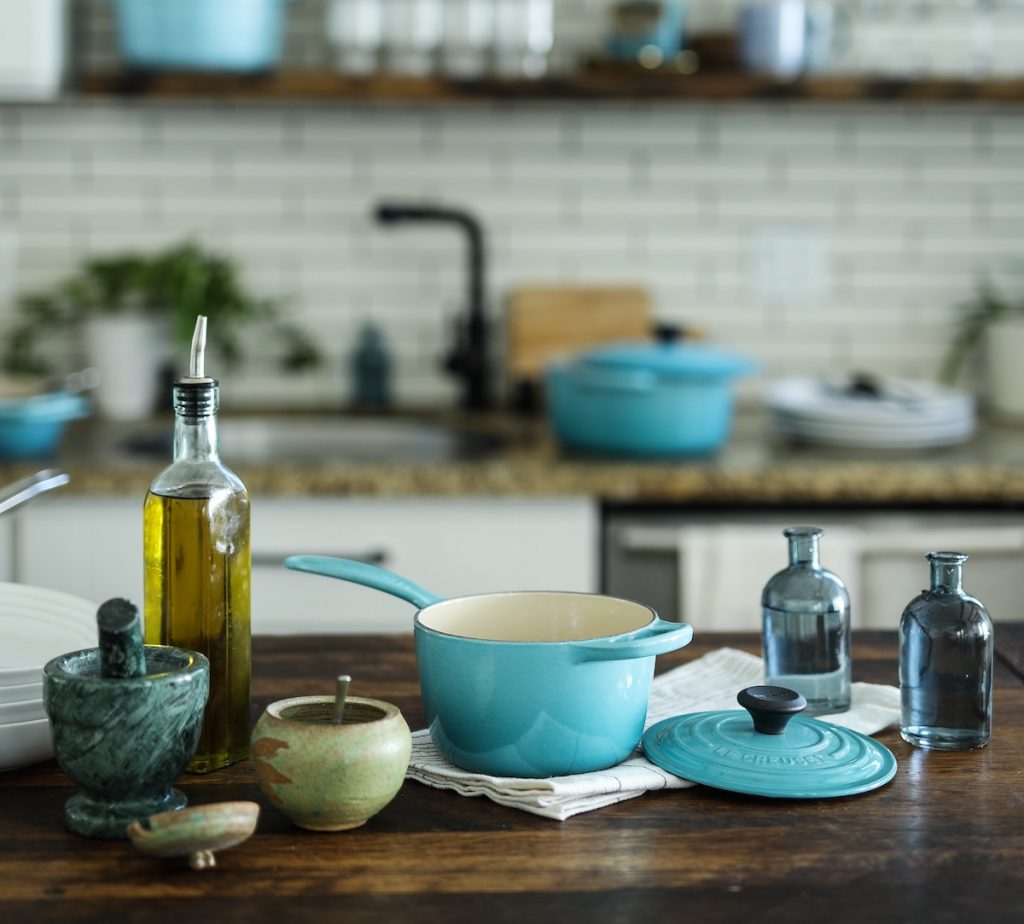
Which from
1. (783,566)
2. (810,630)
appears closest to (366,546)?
(783,566)

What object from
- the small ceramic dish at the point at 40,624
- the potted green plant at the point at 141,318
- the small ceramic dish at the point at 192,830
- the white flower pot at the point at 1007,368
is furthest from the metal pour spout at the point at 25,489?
the white flower pot at the point at 1007,368

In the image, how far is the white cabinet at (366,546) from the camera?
9.42ft

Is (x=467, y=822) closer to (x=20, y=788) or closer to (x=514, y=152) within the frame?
(x=20, y=788)

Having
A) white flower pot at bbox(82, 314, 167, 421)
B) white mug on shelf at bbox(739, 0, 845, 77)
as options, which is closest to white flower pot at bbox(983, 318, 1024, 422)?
white mug on shelf at bbox(739, 0, 845, 77)

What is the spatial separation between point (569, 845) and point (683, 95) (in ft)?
8.23

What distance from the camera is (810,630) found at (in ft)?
4.66

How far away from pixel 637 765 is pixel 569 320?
2434mm

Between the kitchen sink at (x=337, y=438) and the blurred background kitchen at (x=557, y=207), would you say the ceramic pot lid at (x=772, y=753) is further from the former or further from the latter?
the blurred background kitchen at (x=557, y=207)

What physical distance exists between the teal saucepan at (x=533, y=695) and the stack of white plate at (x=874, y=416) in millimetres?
1957

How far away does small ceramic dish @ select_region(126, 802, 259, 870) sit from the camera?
104 centimetres

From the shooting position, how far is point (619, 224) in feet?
12.1

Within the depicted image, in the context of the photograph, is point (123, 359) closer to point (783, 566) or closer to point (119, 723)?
point (783, 566)

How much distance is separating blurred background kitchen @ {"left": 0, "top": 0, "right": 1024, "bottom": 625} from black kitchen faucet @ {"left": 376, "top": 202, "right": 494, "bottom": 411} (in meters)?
0.01

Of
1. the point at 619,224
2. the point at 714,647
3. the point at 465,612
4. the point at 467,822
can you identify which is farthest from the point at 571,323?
the point at 467,822
